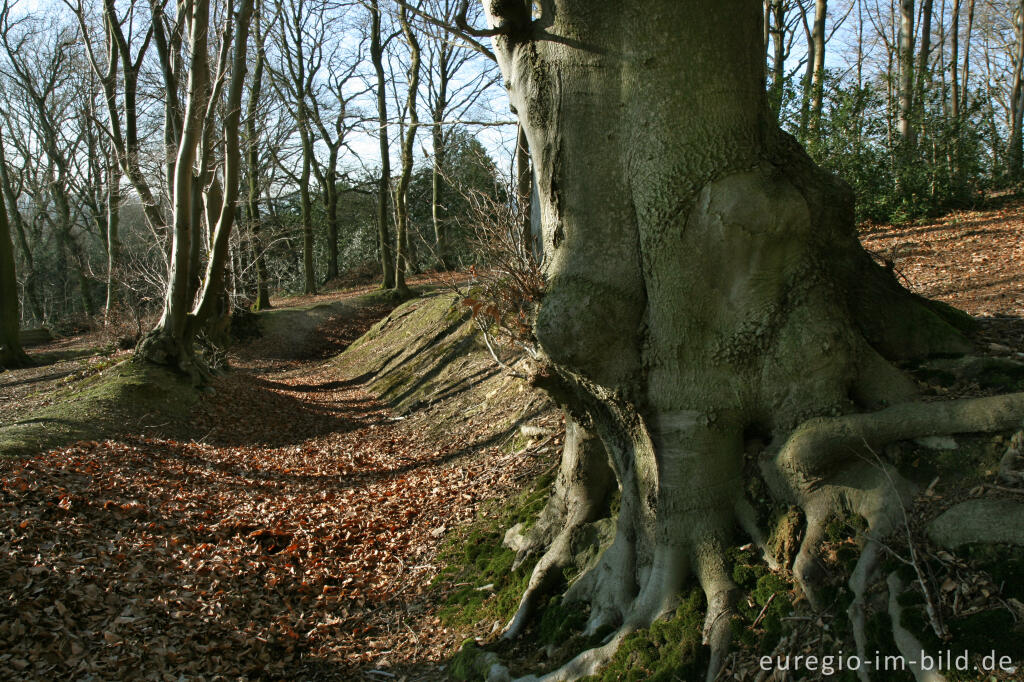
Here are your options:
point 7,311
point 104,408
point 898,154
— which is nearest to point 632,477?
point 104,408

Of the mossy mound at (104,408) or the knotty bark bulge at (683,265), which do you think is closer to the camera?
the knotty bark bulge at (683,265)

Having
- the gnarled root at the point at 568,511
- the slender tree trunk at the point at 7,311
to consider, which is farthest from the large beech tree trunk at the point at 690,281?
the slender tree trunk at the point at 7,311

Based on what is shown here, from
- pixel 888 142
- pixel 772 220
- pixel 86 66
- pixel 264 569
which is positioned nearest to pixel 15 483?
pixel 264 569

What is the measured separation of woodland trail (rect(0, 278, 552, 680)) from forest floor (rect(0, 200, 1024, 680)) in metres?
0.02

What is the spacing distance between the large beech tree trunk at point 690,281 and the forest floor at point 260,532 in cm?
147

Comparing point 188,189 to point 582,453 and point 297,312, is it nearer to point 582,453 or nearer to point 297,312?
point 582,453

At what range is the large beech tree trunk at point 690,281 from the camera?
3443 millimetres

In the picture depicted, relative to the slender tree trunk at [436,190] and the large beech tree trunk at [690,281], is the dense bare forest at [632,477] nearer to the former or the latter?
the large beech tree trunk at [690,281]

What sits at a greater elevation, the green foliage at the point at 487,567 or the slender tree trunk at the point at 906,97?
the slender tree trunk at the point at 906,97

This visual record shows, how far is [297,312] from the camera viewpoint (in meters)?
23.4

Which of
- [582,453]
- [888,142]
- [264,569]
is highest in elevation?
[888,142]

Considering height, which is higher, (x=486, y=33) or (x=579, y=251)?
(x=486, y=33)

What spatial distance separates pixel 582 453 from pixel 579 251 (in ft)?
5.36

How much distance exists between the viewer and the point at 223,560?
5359 mm
